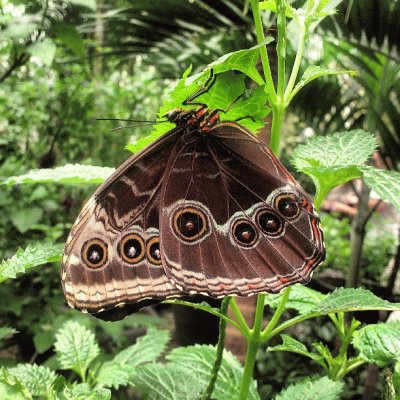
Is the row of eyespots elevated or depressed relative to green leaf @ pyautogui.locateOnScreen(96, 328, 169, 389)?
elevated

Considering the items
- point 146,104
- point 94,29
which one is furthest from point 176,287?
point 146,104

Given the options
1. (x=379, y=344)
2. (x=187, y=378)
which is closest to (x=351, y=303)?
(x=379, y=344)

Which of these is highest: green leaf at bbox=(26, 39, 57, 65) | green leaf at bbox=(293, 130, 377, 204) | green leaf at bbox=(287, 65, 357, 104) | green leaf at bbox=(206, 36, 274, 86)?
green leaf at bbox=(26, 39, 57, 65)

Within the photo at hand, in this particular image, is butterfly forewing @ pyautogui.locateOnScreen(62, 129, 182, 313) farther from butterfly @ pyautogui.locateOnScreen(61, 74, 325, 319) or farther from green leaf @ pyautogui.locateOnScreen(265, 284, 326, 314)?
green leaf @ pyautogui.locateOnScreen(265, 284, 326, 314)

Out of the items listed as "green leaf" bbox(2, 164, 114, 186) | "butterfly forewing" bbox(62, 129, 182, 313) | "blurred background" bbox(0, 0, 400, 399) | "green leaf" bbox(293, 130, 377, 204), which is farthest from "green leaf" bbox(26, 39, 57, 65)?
"green leaf" bbox(293, 130, 377, 204)

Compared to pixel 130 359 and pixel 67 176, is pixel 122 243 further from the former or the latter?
pixel 130 359

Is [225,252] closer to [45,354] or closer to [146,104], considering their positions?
[45,354]

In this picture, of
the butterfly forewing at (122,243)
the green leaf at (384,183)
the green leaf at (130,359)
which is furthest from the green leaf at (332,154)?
the green leaf at (130,359)
